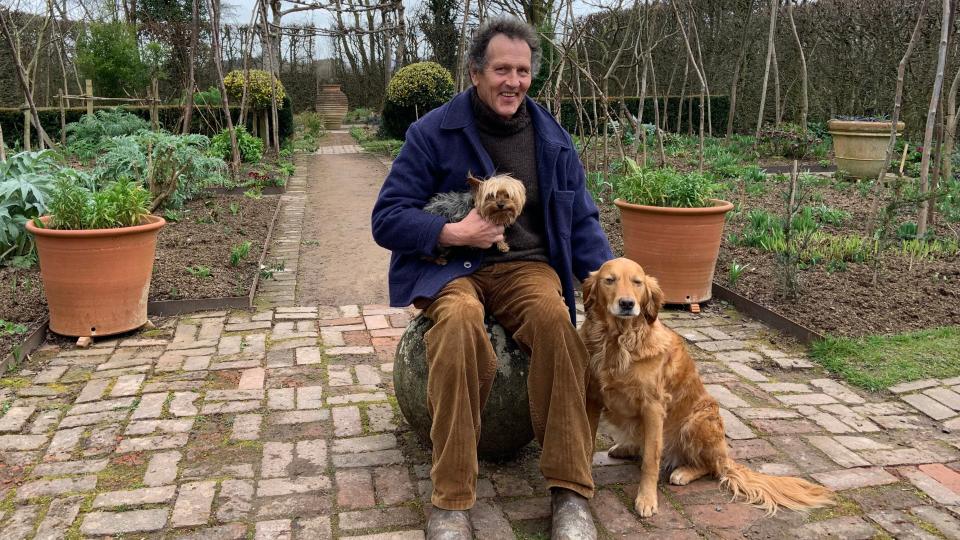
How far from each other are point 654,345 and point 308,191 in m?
8.41

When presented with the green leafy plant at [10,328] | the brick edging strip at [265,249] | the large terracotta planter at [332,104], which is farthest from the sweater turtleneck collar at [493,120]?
the large terracotta planter at [332,104]

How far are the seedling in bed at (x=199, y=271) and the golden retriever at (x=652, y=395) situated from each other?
367 cm

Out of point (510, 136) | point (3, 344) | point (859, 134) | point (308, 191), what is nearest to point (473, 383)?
point (510, 136)

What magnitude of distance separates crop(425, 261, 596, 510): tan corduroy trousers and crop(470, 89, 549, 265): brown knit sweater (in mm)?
249

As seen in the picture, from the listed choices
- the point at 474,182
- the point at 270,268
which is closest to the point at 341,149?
the point at 270,268

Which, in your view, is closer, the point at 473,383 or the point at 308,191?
the point at 473,383

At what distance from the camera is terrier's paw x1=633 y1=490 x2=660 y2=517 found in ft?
8.77

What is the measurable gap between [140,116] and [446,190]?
1354 centimetres

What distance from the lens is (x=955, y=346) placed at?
4.32 metres

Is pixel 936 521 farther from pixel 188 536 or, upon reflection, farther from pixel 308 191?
pixel 308 191

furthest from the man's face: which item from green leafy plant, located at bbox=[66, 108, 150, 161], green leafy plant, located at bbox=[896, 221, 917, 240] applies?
green leafy plant, located at bbox=[66, 108, 150, 161]

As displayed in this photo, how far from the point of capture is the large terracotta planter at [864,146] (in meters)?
9.90

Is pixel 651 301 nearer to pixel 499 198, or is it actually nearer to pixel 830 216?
pixel 499 198

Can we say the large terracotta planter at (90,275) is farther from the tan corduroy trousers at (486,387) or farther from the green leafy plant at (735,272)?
the green leafy plant at (735,272)
